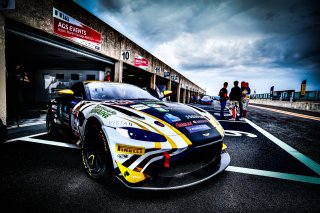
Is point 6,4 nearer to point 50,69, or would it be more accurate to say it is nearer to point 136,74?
point 136,74

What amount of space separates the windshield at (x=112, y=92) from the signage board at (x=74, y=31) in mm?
3497

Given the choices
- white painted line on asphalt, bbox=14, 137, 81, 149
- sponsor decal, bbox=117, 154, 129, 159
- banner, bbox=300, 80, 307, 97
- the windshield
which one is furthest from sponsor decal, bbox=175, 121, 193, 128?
banner, bbox=300, 80, 307, 97

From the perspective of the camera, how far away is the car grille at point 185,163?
1.68 metres

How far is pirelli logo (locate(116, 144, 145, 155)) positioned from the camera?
5.44 ft

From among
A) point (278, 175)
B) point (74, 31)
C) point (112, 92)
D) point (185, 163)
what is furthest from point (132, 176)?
point (74, 31)

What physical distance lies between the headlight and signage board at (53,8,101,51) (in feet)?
16.8

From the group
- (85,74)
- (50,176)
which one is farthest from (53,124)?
(85,74)

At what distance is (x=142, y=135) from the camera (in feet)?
5.57

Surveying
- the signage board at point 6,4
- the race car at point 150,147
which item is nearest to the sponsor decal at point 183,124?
the race car at point 150,147

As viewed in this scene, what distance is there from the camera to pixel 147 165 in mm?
1667

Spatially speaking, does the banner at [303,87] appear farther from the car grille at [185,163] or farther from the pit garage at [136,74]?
the car grille at [185,163]

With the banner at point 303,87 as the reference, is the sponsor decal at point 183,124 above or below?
below

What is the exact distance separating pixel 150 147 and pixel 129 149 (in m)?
0.22

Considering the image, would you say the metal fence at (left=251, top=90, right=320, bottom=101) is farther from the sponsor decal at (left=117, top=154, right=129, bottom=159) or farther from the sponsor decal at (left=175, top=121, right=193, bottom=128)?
the sponsor decal at (left=117, top=154, right=129, bottom=159)
